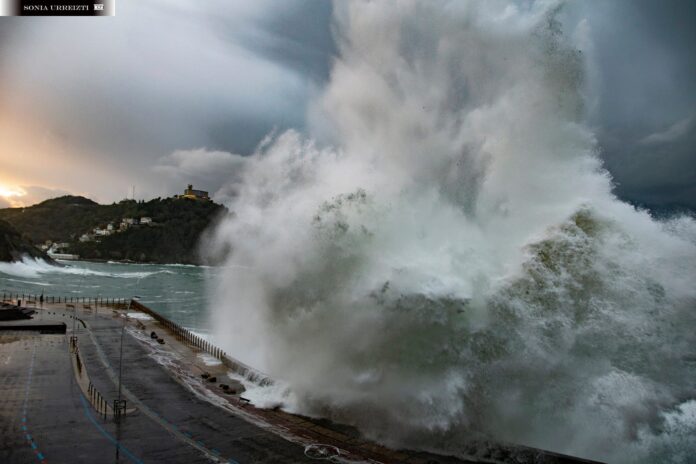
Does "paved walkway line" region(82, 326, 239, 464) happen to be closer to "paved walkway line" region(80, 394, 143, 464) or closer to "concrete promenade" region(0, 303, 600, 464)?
"concrete promenade" region(0, 303, 600, 464)

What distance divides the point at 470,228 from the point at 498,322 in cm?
465

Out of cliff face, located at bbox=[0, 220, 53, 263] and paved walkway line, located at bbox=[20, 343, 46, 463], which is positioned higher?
cliff face, located at bbox=[0, 220, 53, 263]

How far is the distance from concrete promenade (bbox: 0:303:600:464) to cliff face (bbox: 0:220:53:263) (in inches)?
4848

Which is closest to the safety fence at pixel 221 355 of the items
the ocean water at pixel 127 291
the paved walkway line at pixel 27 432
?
the ocean water at pixel 127 291

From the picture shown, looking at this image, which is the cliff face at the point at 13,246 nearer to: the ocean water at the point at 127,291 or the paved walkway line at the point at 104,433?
the ocean water at the point at 127,291

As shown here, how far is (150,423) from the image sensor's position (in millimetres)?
15969

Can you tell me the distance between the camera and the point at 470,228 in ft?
60.7

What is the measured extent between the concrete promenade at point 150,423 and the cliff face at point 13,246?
404 feet

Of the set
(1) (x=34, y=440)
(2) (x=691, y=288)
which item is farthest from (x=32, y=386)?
(2) (x=691, y=288)

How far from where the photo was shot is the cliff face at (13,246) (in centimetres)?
12522

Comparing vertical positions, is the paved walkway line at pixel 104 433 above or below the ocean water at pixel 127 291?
above

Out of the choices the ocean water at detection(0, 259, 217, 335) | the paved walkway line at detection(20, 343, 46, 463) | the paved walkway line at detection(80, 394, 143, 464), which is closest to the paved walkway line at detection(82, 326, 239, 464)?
the paved walkway line at detection(80, 394, 143, 464)

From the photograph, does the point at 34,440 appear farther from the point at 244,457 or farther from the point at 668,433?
the point at 668,433

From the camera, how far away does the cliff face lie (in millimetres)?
125219
